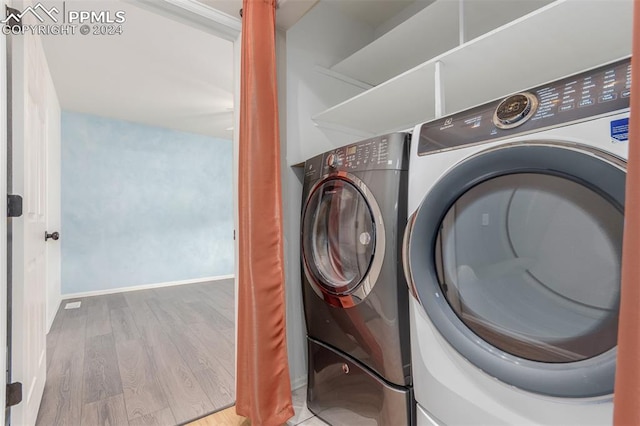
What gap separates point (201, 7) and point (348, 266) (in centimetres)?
144

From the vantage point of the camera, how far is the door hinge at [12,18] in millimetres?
1113

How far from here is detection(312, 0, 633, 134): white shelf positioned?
2.87 feet

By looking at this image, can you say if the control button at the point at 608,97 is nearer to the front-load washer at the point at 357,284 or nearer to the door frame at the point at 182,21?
the front-load washer at the point at 357,284

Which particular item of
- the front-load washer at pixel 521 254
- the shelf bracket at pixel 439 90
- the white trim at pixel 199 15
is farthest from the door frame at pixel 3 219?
the shelf bracket at pixel 439 90

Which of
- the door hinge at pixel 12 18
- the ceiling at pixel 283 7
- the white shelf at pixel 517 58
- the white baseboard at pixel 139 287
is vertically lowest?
the white baseboard at pixel 139 287

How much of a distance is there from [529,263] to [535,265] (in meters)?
0.01

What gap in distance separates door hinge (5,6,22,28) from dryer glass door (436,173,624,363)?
1.80 meters

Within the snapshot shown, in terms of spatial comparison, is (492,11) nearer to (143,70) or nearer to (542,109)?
(542,109)

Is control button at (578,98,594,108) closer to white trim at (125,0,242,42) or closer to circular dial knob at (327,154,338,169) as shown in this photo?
circular dial knob at (327,154,338,169)

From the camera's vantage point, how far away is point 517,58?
1100 mm

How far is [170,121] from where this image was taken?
4.20 m

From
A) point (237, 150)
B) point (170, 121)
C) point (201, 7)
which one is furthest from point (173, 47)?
point (170, 121)

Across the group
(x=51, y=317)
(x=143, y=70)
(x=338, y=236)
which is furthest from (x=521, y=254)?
(x=51, y=317)

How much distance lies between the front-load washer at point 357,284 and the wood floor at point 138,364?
761 millimetres
